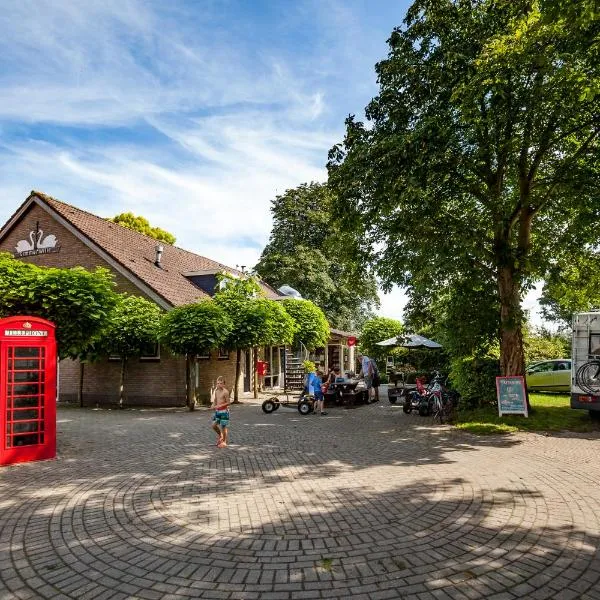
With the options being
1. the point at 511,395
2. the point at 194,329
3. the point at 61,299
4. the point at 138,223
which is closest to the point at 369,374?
the point at 511,395

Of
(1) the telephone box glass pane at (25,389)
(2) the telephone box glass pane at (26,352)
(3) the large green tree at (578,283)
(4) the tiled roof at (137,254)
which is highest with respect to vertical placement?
(4) the tiled roof at (137,254)

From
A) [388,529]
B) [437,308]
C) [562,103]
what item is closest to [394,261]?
[437,308]

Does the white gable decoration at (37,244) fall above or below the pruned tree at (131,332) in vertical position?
above

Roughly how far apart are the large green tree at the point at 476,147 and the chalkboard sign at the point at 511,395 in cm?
49

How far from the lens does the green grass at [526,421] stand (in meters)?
12.2

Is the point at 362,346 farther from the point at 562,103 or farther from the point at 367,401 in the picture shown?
the point at 562,103

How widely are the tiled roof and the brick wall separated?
2.20 ft

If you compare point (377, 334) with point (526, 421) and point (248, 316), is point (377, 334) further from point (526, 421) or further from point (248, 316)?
point (526, 421)

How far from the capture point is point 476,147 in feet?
41.2

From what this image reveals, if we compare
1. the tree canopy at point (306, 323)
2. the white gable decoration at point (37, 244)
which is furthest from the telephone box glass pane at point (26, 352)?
the tree canopy at point (306, 323)

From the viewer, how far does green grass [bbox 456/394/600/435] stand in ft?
40.1

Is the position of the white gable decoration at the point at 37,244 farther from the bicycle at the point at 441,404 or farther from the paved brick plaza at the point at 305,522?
the bicycle at the point at 441,404

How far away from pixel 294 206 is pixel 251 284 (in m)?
25.4

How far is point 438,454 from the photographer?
30.5 feet
